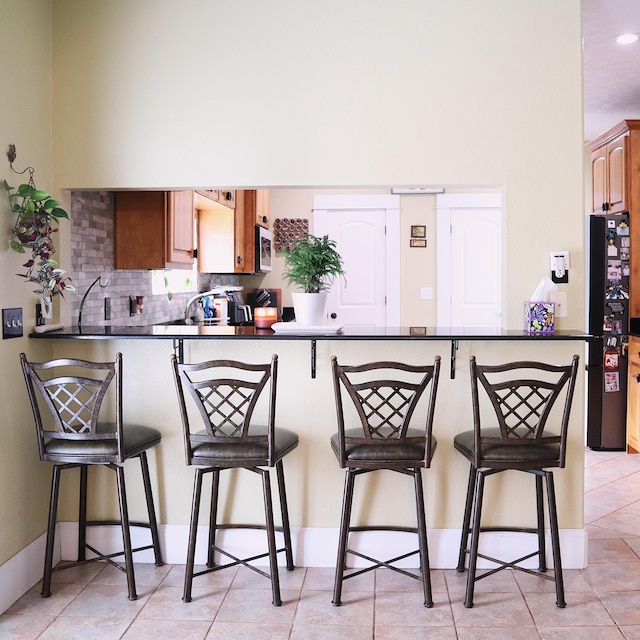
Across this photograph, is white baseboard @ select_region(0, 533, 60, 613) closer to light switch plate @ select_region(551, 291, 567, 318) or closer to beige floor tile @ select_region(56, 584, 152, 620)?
beige floor tile @ select_region(56, 584, 152, 620)

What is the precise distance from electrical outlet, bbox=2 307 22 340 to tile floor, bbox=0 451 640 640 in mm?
1099

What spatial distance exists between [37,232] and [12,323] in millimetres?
394

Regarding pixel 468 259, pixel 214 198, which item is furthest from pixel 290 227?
pixel 214 198

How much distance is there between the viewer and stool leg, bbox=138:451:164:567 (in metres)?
3.36

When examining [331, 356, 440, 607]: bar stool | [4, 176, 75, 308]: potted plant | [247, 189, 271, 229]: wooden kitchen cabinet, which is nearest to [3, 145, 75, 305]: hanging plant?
[4, 176, 75, 308]: potted plant

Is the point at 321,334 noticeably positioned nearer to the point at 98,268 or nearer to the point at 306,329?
the point at 306,329

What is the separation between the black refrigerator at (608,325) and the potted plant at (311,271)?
2810 mm

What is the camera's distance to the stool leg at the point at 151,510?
3.36 metres

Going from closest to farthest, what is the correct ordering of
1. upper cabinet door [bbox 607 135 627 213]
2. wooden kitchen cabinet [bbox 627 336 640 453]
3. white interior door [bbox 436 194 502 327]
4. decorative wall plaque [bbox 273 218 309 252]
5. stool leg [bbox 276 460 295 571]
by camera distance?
stool leg [bbox 276 460 295 571] → wooden kitchen cabinet [bbox 627 336 640 453] → upper cabinet door [bbox 607 135 627 213] → white interior door [bbox 436 194 502 327] → decorative wall plaque [bbox 273 218 309 252]

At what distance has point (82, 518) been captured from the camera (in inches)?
136

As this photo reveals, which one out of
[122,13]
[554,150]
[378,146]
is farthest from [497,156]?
[122,13]

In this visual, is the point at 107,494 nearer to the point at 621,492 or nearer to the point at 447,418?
the point at 447,418

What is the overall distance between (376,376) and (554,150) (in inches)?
50.8

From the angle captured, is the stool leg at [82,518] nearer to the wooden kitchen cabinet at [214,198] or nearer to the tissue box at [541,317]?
the wooden kitchen cabinet at [214,198]
